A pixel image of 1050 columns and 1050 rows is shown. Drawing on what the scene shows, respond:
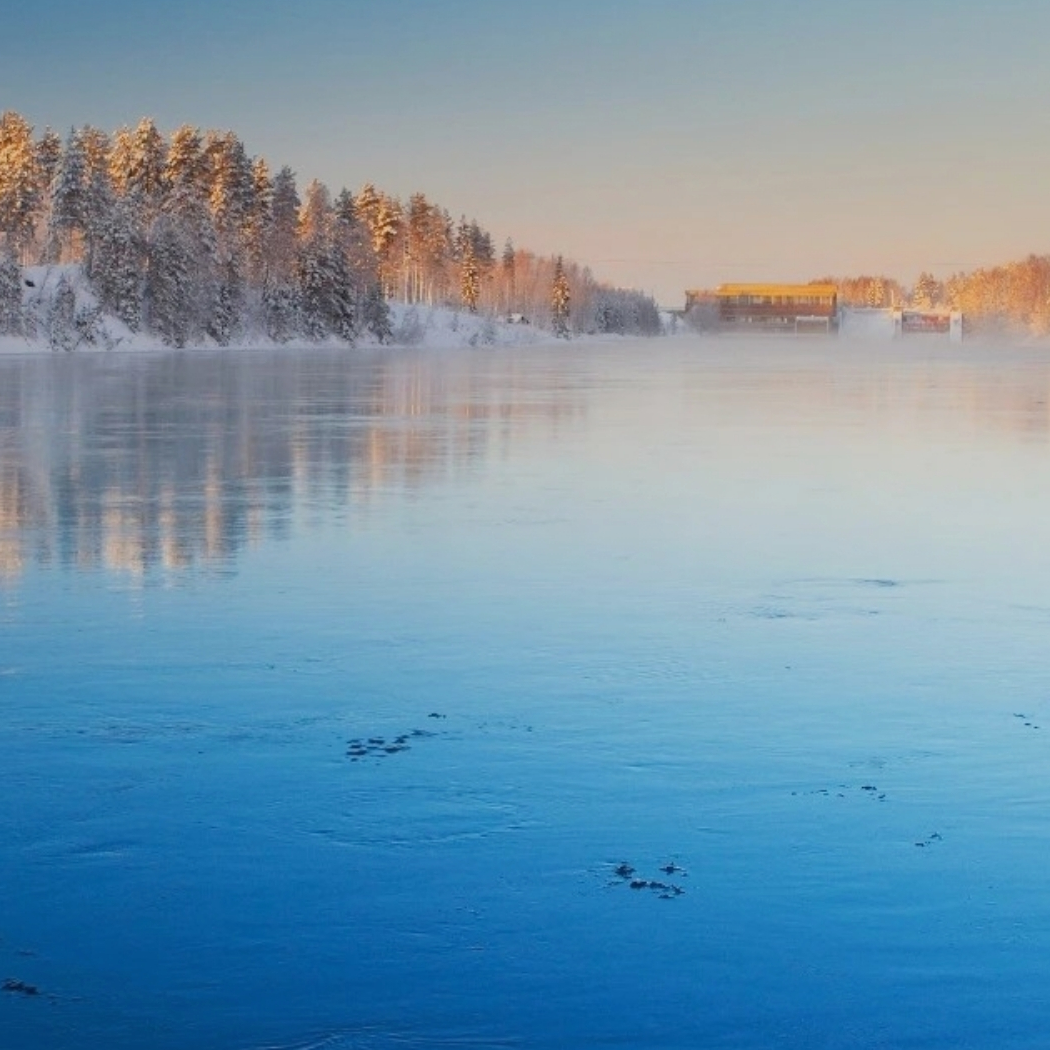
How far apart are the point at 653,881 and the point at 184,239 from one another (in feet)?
323

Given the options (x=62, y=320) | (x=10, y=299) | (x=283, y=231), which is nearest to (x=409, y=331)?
(x=283, y=231)

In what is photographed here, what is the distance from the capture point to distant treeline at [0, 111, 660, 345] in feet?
317

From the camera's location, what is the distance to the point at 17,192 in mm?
104062

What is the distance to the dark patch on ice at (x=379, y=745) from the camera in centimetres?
704

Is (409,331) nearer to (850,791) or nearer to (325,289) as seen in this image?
(325,289)

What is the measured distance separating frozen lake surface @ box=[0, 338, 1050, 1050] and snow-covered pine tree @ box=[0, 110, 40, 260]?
93596 mm

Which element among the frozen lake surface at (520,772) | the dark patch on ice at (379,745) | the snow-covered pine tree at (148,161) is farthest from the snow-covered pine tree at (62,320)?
the dark patch on ice at (379,745)

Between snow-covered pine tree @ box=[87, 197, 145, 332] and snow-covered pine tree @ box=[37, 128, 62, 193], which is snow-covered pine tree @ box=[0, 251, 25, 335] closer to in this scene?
snow-covered pine tree @ box=[87, 197, 145, 332]

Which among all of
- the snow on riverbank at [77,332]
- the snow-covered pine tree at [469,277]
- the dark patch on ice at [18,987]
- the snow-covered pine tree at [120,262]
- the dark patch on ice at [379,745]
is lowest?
the dark patch on ice at [18,987]

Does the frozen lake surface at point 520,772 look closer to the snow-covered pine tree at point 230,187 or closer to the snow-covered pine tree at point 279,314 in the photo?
the snow-covered pine tree at point 279,314

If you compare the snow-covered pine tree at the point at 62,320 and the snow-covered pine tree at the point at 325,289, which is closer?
the snow-covered pine tree at the point at 62,320

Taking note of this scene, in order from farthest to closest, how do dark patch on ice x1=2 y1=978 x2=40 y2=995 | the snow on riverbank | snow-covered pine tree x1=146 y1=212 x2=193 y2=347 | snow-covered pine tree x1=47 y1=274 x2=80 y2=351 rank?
snow-covered pine tree x1=146 y1=212 x2=193 y2=347
snow-covered pine tree x1=47 y1=274 x2=80 y2=351
the snow on riverbank
dark patch on ice x1=2 y1=978 x2=40 y2=995

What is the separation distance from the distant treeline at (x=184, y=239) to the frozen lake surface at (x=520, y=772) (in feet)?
256

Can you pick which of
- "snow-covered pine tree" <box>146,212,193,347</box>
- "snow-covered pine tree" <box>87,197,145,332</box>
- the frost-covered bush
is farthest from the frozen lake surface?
the frost-covered bush
